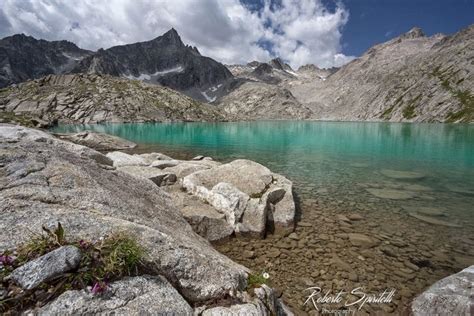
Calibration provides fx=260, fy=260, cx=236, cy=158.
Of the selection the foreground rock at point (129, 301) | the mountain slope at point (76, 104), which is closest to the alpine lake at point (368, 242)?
the foreground rock at point (129, 301)

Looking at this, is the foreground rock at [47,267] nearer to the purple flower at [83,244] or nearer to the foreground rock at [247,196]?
the purple flower at [83,244]

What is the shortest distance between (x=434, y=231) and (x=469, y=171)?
2181 cm

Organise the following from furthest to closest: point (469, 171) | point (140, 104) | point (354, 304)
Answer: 1. point (140, 104)
2. point (469, 171)
3. point (354, 304)

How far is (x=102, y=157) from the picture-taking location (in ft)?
49.0

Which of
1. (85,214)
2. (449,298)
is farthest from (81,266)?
(449,298)

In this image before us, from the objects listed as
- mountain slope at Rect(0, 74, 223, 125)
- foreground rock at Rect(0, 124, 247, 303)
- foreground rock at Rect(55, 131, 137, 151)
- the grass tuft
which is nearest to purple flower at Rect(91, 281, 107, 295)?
the grass tuft

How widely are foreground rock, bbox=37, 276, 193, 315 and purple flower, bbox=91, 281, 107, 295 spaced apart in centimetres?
5

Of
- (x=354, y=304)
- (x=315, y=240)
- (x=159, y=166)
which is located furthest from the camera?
(x=159, y=166)

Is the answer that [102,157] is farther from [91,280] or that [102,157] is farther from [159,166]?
[91,280]

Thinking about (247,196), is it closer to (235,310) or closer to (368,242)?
(368,242)

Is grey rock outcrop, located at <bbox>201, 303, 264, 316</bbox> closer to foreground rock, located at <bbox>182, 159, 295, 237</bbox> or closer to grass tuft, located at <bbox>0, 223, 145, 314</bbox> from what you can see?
grass tuft, located at <bbox>0, 223, 145, 314</bbox>

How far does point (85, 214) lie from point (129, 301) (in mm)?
2352

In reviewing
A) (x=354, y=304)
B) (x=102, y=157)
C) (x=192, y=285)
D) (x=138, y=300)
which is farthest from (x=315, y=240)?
(x=102, y=157)

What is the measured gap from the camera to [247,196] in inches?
549
